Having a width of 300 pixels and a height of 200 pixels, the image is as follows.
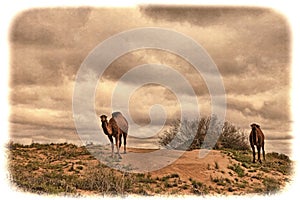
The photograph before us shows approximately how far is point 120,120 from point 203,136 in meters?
7.59

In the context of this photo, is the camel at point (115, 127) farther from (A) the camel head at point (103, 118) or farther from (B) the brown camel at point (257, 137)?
(B) the brown camel at point (257, 137)

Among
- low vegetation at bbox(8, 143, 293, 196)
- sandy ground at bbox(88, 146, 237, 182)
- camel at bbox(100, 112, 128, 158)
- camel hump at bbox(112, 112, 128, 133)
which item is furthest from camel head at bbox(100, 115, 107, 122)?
low vegetation at bbox(8, 143, 293, 196)

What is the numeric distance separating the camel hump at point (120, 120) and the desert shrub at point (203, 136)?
193 inches

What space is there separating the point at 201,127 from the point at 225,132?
1.59 m

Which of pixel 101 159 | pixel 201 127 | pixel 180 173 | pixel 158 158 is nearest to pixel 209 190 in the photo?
pixel 180 173

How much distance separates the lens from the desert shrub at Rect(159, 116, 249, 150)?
83.3 feet

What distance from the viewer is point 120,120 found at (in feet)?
67.2

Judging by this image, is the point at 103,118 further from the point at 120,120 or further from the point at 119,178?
the point at 119,178

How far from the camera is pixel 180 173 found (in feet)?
60.0

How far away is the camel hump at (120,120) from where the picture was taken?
Answer: 20.3m

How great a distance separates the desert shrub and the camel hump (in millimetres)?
4893

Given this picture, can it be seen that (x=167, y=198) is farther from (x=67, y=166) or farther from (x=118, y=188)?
(x=67, y=166)

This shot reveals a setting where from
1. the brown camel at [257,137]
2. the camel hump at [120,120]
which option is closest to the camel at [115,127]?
the camel hump at [120,120]

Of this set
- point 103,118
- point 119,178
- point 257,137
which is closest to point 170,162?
point 119,178
